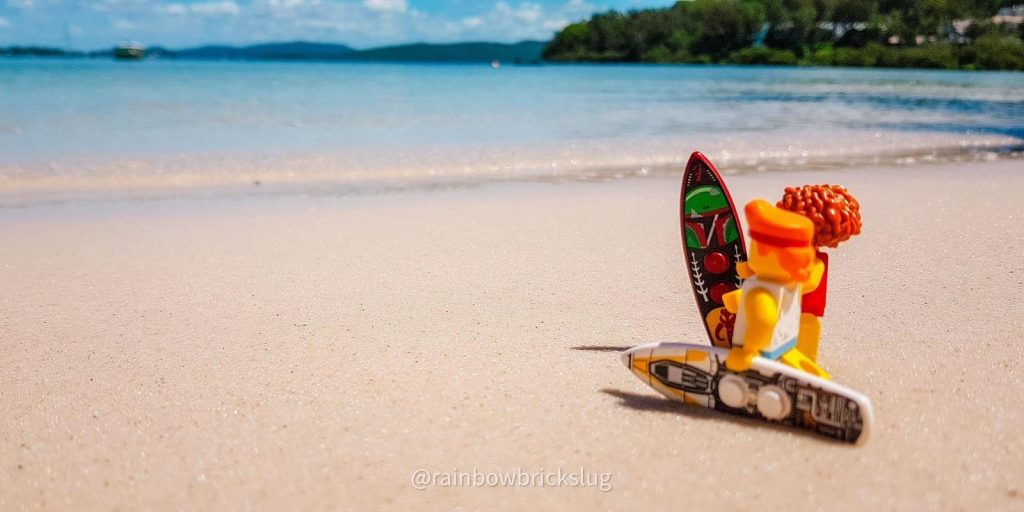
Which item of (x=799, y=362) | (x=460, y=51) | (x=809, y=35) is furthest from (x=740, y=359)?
(x=460, y=51)

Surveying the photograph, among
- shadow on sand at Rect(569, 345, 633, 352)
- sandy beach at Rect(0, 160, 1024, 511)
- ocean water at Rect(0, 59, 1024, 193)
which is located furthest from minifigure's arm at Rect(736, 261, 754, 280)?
ocean water at Rect(0, 59, 1024, 193)

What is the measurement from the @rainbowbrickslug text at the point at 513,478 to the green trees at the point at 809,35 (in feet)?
197

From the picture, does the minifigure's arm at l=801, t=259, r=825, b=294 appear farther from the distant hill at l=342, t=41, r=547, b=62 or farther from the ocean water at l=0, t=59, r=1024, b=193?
the distant hill at l=342, t=41, r=547, b=62

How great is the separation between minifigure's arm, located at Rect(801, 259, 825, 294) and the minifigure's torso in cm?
3

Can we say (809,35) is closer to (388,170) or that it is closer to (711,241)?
(388,170)

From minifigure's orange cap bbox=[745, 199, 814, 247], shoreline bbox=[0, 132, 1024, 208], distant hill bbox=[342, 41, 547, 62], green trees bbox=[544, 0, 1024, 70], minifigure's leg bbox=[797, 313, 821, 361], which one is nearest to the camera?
minifigure's orange cap bbox=[745, 199, 814, 247]

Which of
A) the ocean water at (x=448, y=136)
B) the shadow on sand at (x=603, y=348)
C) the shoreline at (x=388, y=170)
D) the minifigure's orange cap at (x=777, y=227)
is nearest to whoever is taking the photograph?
the minifigure's orange cap at (x=777, y=227)

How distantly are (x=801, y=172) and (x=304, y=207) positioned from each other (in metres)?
5.26

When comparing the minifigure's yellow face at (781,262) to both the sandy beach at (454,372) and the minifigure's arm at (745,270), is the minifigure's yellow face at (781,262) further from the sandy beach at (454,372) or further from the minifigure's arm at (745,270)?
the sandy beach at (454,372)

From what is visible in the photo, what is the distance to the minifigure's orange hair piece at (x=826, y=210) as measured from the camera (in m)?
1.94

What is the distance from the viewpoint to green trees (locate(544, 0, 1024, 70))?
193ft

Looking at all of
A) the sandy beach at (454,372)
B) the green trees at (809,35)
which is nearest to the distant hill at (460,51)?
the green trees at (809,35)

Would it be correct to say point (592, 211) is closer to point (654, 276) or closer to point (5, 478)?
point (654, 276)

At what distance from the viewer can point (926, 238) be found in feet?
14.4
